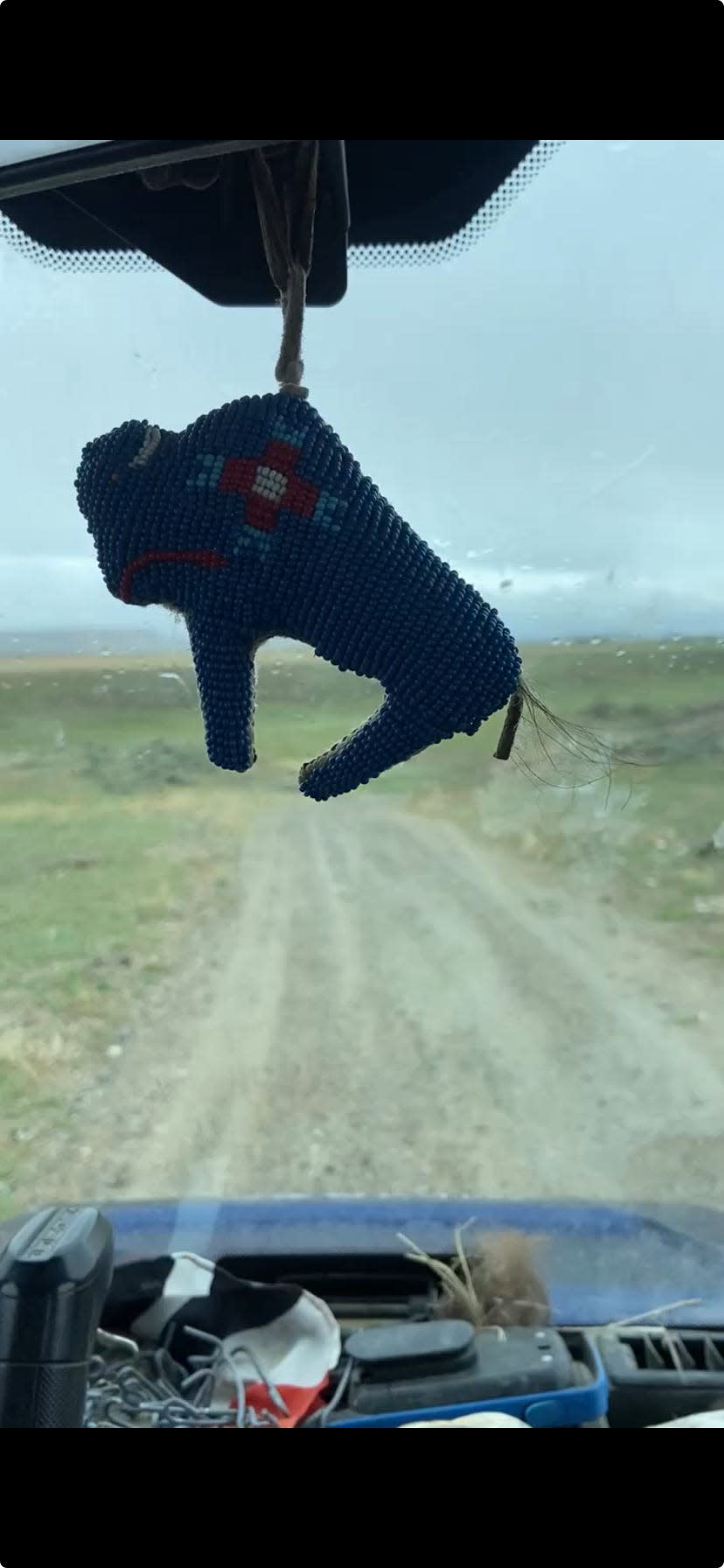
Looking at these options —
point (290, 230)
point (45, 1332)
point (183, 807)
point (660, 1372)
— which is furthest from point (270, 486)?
point (660, 1372)

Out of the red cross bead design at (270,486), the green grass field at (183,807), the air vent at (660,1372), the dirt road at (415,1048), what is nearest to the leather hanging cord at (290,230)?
the red cross bead design at (270,486)

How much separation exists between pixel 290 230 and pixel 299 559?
27 centimetres

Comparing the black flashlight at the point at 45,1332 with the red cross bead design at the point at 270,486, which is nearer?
the red cross bead design at the point at 270,486

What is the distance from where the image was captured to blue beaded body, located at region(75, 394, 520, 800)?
0.63 meters

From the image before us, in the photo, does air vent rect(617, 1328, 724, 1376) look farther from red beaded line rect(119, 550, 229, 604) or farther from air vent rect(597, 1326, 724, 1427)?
red beaded line rect(119, 550, 229, 604)

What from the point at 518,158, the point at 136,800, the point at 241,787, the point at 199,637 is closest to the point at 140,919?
the point at 136,800

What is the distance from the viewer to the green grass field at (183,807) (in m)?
0.93

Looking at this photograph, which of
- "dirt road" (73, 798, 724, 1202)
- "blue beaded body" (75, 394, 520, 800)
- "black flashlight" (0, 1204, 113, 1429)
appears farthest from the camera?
"dirt road" (73, 798, 724, 1202)

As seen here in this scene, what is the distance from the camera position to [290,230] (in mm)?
734

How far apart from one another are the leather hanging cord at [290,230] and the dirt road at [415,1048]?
0.53 metres

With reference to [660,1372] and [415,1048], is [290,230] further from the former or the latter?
[660,1372]

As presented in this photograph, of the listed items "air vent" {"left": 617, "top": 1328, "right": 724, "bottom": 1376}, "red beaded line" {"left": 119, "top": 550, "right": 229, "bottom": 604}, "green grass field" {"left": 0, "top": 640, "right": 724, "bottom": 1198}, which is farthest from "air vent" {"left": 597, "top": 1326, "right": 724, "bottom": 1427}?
"red beaded line" {"left": 119, "top": 550, "right": 229, "bottom": 604}

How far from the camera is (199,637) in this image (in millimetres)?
682

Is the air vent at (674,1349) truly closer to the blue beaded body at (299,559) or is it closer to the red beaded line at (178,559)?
the blue beaded body at (299,559)
